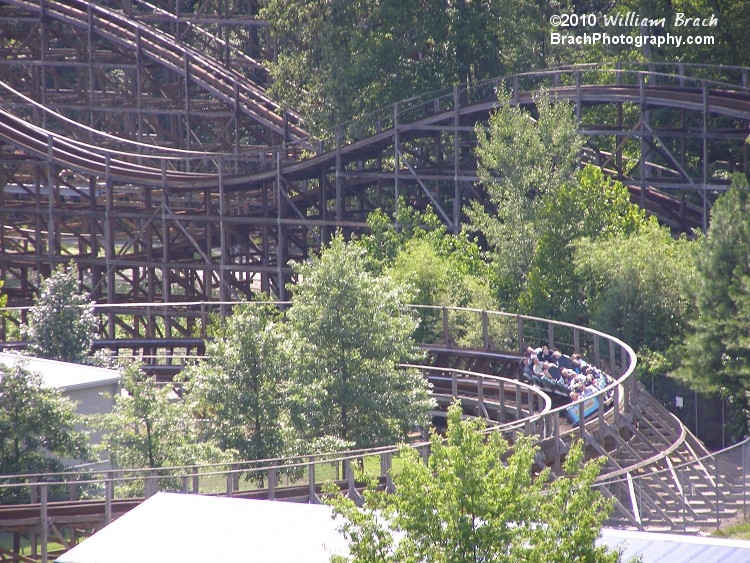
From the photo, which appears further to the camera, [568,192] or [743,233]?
[568,192]

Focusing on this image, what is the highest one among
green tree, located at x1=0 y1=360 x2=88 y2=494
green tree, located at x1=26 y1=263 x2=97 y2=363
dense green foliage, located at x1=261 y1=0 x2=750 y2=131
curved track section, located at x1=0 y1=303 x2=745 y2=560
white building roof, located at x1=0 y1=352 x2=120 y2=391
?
dense green foliage, located at x1=261 y1=0 x2=750 y2=131

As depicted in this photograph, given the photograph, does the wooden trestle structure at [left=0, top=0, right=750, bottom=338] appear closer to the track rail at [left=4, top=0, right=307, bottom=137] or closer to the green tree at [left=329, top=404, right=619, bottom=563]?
the track rail at [left=4, top=0, right=307, bottom=137]

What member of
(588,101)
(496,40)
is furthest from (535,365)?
(496,40)

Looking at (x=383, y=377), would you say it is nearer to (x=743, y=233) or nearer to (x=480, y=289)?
(x=743, y=233)

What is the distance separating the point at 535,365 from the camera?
939 inches

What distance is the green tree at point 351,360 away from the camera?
20.7m

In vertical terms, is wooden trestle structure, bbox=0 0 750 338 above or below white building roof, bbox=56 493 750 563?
above

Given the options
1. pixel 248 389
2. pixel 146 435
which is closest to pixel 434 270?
pixel 248 389

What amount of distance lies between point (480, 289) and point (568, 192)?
2935mm

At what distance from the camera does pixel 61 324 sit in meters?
26.0

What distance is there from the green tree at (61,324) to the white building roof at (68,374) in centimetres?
298

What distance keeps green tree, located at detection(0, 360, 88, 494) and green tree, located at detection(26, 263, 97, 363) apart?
681 centimetres

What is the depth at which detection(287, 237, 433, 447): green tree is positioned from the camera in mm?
20734

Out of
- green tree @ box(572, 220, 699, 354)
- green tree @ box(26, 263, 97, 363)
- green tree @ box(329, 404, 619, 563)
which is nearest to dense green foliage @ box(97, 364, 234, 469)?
green tree @ box(26, 263, 97, 363)
